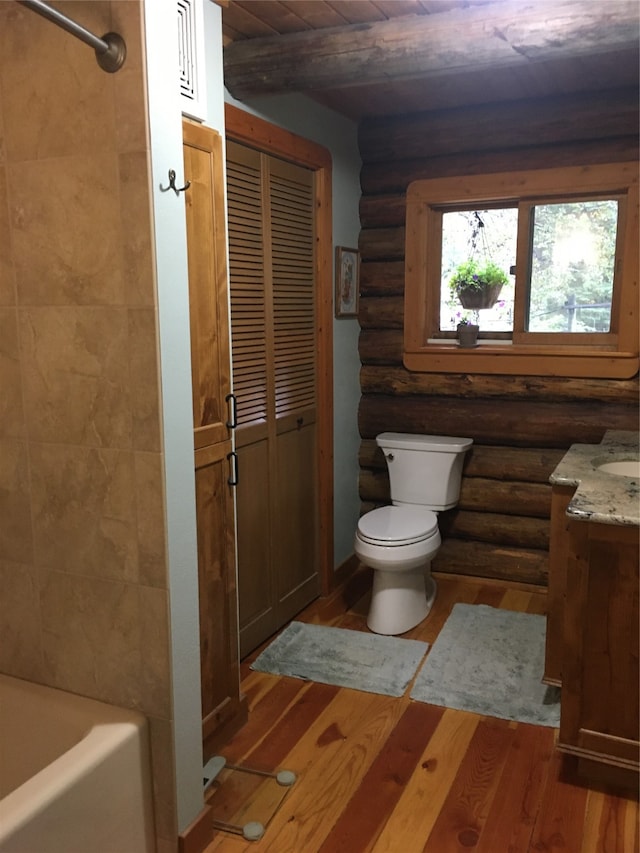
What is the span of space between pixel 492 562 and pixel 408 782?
175 cm

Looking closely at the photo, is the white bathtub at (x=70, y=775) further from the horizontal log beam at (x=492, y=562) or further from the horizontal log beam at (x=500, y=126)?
the horizontal log beam at (x=500, y=126)

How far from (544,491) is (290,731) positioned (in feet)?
6.10

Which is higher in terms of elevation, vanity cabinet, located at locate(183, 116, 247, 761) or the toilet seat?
vanity cabinet, located at locate(183, 116, 247, 761)

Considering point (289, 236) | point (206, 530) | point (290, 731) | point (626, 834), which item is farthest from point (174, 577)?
point (289, 236)

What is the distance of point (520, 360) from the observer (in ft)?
11.9

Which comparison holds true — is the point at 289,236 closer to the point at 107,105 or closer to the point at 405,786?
the point at 107,105

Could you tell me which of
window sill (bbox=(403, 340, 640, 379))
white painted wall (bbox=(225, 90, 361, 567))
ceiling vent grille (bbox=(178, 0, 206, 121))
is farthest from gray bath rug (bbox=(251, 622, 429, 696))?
ceiling vent grille (bbox=(178, 0, 206, 121))

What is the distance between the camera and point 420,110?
11.9ft

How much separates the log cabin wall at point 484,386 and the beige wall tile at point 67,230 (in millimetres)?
2374

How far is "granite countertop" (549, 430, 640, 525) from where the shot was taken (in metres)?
2.07

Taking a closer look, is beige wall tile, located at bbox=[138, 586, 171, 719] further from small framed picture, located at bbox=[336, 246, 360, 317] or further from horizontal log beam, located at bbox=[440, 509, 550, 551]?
horizontal log beam, located at bbox=[440, 509, 550, 551]

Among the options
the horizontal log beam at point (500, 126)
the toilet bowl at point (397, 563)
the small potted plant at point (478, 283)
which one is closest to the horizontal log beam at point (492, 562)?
the toilet bowl at point (397, 563)

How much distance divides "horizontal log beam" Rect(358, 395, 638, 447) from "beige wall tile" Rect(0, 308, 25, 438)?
2386 millimetres

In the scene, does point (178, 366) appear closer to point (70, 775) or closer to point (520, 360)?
point (70, 775)
